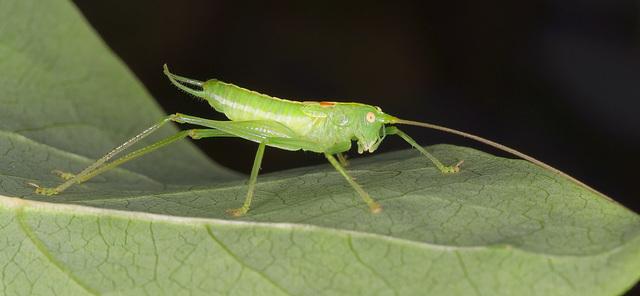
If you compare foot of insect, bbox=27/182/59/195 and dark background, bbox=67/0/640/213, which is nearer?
foot of insect, bbox=27/182/59/195

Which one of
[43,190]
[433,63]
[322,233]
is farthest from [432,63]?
[43,190]

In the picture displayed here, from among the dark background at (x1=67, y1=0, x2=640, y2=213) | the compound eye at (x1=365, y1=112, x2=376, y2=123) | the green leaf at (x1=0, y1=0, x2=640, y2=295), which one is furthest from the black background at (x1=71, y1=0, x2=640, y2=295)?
the green leaf at (x1=0, y1=0, x2=640, y2=295)

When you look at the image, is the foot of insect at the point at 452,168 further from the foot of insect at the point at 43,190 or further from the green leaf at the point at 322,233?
the foot of insect at the point at 43,190

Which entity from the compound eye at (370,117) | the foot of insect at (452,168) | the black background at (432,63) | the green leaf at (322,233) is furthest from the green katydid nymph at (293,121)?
the black background at (432,63)

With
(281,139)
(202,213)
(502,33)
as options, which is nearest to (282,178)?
(281,139)

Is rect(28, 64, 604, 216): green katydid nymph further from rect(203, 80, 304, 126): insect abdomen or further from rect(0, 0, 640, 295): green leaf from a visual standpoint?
rect(0, 0, 640, 295): green leaf
